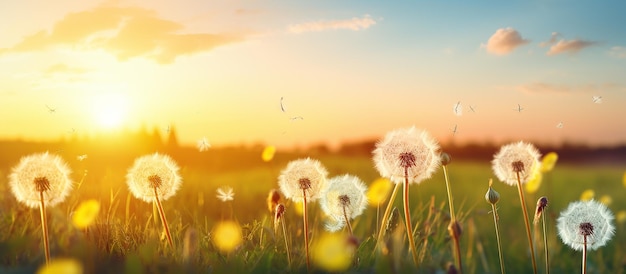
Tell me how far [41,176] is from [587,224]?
2.30 meters

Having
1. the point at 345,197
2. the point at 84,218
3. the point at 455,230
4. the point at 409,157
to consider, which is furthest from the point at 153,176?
the point at 455,230

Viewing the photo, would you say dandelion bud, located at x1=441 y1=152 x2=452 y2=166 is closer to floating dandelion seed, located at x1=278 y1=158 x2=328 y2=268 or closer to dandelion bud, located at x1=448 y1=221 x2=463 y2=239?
floating dandelion seed, located at x1=278 y1=158 x2=328 y2=268

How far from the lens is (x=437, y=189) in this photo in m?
10.8

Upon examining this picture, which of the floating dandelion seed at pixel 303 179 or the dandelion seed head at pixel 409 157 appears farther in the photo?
the floating dandelion seed at pixel 303 179

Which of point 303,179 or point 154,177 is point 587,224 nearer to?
point 303,179

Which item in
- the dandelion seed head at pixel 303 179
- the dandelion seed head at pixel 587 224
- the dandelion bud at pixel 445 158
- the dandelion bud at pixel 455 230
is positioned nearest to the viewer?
the dandelion bud at pixel 455 230

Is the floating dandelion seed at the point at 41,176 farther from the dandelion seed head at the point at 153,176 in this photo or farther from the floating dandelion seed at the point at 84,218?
the dandelion seed head at the point at 153,176

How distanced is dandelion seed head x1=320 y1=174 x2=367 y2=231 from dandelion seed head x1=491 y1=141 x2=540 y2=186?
65 centimetres

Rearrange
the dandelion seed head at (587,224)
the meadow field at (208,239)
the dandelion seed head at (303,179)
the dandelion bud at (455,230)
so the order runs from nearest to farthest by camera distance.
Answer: the dandelion bud at (455,230), the meadow field at (208,239), the dandelion seed head at (587,224), the dandelion seed head at (303,179)

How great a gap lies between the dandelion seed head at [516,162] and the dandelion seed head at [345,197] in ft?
2.13

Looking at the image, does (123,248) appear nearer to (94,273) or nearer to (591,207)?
(94,273)

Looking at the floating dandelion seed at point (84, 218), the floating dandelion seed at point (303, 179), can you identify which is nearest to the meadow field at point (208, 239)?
the floating dandelion seed at point (84, 218)

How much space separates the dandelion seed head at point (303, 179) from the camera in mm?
2971

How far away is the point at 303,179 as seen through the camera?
9.76ft
